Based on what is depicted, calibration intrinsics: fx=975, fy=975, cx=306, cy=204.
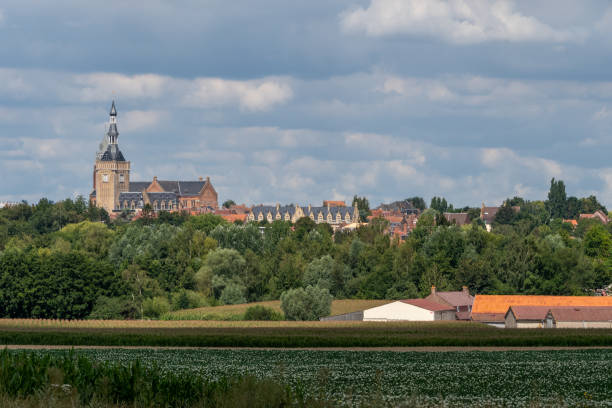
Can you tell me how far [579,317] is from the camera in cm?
10988

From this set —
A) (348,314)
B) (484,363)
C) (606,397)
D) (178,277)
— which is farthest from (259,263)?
(606,397)

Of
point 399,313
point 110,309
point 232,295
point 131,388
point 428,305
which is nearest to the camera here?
point 131,388

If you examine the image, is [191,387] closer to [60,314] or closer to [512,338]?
[512,338]

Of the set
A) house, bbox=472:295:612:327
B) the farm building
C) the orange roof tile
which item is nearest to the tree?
the farm building

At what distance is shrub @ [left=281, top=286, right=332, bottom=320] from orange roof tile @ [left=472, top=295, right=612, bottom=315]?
18.7 meters

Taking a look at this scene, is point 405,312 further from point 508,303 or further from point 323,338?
point 323,338

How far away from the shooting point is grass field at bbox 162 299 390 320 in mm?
114000

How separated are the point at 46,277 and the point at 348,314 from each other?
37.2 meters

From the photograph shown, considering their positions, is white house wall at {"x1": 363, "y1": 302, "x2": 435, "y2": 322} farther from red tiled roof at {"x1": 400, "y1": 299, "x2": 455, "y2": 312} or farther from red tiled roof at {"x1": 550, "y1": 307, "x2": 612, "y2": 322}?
red tiled roof at {"x1": 550, "y1": 307, "x2": 612, "y2": 322}

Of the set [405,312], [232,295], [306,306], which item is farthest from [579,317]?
[232,295]

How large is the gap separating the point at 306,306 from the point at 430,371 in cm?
6412

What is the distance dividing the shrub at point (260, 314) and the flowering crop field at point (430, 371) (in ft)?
140

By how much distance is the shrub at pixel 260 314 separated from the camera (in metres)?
111

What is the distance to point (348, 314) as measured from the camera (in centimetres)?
11519
